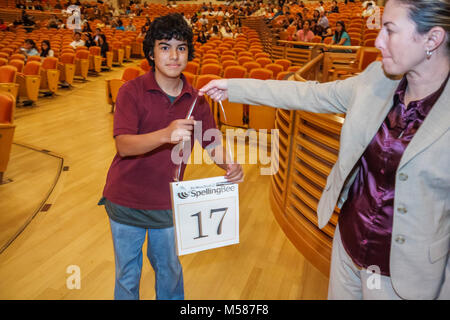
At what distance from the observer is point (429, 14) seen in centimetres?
83

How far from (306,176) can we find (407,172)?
1.81 metres

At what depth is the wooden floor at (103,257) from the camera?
2393mm

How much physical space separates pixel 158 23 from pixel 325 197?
0.99 meters

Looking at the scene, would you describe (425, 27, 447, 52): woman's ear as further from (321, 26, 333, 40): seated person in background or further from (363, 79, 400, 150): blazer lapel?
(321, 26, 333, 40): seated person in background

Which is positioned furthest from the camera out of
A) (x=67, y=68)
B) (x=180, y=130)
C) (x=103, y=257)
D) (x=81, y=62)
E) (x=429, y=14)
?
(x=81, y=62)

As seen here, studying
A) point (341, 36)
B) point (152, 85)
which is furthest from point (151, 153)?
point (341, 36)

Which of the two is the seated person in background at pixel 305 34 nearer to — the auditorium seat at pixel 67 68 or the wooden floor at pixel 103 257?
the auditorium seat at pixel 67 68

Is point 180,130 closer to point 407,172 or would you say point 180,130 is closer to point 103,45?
point 407,172

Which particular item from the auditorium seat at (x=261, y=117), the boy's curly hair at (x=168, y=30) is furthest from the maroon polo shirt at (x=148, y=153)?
the auditorium seat at (x=261, y=117)

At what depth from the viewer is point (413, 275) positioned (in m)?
1.01

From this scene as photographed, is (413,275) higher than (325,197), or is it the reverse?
(325,197)

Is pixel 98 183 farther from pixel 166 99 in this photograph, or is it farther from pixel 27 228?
pixel 166 99
